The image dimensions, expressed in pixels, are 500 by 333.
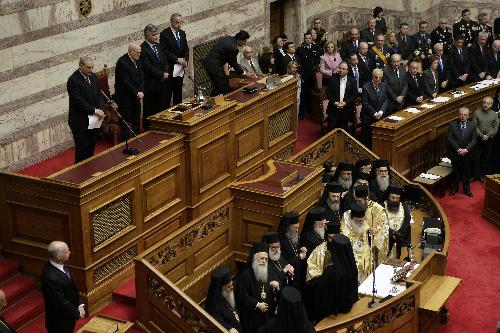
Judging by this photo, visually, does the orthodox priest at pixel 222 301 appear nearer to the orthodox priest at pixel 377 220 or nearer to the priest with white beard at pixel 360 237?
the priest with white beard at pixel 360 237

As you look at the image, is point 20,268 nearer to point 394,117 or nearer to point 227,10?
point 394,117

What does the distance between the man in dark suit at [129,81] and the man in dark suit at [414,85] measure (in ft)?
17.2

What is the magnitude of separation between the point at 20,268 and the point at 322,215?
3481 mm

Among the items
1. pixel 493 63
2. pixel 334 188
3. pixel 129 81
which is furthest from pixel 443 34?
pixel 129 81

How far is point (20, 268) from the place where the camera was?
10297 mm

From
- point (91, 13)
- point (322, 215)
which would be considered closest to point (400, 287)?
point (322, 215)

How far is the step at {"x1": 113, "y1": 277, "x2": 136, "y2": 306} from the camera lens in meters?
10.2

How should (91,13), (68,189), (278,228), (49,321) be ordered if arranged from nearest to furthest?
(49,321), (68,189), (278,228), (91,13)

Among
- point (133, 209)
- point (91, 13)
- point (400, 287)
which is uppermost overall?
point (91, 13)

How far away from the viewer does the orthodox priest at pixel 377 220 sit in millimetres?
11828

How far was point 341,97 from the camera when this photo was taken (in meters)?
15.4

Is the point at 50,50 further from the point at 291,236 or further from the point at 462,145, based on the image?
the point at 462,145

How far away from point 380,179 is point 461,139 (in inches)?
Answer: 90.6

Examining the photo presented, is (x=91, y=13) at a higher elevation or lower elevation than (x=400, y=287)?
higher
